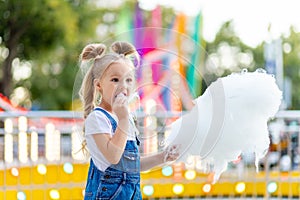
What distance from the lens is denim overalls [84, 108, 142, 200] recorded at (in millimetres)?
2275

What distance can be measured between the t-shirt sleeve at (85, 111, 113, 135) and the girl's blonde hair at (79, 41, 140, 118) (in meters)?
0.10

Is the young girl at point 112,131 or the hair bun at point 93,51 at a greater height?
the hair bun at point 93,51

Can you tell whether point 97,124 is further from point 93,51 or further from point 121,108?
point 93,51

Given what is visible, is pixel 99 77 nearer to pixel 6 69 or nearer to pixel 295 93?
pixel 6 69

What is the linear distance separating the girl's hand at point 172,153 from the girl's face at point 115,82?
0.80 ft

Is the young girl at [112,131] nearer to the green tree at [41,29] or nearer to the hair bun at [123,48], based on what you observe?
the hair bun at [123,48]

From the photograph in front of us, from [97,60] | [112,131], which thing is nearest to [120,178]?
[112,131]

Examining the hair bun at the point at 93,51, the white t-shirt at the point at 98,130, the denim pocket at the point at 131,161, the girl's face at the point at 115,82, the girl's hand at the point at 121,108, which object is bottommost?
the denim pocket at the point at 131,161

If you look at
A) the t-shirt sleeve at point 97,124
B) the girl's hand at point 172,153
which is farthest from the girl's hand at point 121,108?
the girl's hand at point 172,153

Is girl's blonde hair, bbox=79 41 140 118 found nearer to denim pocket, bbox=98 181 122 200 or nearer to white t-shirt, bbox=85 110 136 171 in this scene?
white t-shirt, bbox=85 110 136 171

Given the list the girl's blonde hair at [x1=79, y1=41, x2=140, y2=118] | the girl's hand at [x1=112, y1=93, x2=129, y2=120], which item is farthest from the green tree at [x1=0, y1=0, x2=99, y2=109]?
the girl's hand at [x1=112, y1=93, x2=129, y2=120]

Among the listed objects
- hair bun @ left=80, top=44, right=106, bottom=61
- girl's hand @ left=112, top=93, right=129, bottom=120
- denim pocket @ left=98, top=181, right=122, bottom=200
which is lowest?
denim pocket @ left=98, top=181, right=122, bottom=200

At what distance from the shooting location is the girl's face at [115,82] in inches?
87.0

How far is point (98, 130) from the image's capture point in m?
2.25
